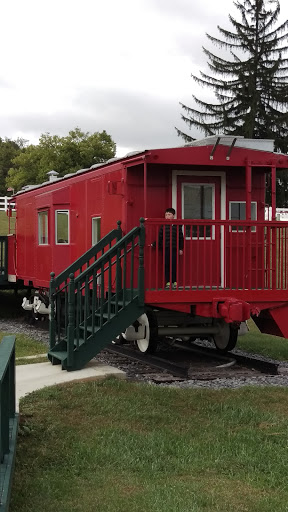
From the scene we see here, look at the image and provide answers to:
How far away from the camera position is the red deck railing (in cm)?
948

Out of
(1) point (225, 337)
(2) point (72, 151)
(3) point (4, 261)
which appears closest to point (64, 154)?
(2) point (72, 151)

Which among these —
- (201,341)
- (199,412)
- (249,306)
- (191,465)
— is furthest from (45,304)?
(191,465)

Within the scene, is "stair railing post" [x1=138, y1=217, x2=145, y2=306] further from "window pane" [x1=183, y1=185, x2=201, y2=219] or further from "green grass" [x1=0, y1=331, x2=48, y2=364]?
"green grass" [x1=0, y1=331, x2=48, y2=364]

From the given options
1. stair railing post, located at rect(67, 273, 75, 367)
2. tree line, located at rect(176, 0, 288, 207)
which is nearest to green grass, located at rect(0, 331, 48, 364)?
stair railing post, located at rect(67, 273, 75, 367)

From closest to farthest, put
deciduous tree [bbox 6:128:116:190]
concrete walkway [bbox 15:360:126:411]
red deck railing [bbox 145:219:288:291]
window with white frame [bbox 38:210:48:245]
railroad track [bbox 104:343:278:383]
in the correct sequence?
concrete walkway [bbox 15:360:126:411] → red deck railing [bbox 145:219:288:291] → railroad track [bbox 104:343:278:383] → window with white frame [bbox 38:210:48:245] → deciduous tree [bbox 6:128:116:190]

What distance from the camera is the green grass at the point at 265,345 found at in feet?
39.2

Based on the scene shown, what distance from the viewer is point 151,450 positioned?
566cm

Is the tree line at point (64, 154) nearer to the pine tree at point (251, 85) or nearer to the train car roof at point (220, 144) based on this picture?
the pine tree at point (251, 85)

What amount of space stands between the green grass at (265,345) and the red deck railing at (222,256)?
1.97 meters

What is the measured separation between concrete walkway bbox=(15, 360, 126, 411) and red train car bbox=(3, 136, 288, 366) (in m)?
0.76

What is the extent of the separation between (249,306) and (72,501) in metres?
5.27

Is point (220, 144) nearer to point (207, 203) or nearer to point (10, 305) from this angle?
point (207, 203)

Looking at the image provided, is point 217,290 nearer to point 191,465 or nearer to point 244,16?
point 191,465

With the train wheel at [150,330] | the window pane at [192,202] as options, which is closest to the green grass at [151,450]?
the train wheel at [150,330]
